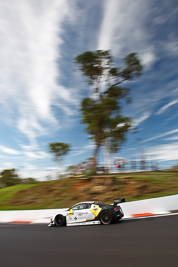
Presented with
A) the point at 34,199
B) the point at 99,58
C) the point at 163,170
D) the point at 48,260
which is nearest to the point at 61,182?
the point at 34,199

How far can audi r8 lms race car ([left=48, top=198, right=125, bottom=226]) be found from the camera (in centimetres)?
902

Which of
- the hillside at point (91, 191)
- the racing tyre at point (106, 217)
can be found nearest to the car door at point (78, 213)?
the racing tyre at point (106, 217)

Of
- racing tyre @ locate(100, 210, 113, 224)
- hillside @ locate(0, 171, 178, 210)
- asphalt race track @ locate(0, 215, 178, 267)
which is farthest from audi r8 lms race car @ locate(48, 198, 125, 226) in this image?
hillside @ locate(0, 171, 178, 210)

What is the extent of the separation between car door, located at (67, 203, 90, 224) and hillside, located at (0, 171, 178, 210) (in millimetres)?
7052

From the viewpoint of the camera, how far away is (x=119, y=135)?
22.2 meters

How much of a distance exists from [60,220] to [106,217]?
8.39ft

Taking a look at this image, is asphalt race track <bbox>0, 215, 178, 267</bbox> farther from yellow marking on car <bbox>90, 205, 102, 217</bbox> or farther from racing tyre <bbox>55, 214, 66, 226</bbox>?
racing tyre <bbox>55, 214, 66, 226</bbox>

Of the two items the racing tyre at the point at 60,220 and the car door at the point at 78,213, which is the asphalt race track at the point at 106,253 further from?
the racing tyre at the point at 60,220

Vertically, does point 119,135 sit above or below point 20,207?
above

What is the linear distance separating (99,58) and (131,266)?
65.6 feet

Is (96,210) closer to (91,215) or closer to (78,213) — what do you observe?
(91,215)

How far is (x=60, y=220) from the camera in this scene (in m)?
10.3

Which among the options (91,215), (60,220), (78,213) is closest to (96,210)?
(91,215)

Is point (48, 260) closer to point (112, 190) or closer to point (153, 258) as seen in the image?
point (153, 258)
